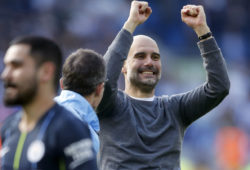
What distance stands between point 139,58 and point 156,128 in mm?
532

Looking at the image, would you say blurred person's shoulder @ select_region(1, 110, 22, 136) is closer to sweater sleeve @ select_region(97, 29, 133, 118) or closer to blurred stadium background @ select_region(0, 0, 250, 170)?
sweater sleeve @ select_region(97, 29, 133, 118)

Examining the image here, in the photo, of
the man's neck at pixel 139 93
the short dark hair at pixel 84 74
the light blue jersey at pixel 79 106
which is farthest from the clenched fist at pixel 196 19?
the light blue jersey at pixel 79 106

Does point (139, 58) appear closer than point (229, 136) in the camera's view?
Yes

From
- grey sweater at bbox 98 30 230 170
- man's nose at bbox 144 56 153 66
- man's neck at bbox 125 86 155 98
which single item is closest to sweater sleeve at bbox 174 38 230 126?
grey sweater at bbox 98 30 230 170

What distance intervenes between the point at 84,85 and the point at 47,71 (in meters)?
0.43

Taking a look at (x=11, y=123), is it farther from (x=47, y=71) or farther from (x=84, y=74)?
(x=84, y=74)

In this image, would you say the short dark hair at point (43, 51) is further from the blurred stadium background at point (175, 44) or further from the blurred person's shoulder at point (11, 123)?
the blurred stadium background at point (175, 44)

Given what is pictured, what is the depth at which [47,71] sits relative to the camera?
2771 mm

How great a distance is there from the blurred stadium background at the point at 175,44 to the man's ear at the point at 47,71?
9.23m

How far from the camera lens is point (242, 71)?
15.0m

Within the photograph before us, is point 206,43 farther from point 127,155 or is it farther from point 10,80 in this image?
point 10,80

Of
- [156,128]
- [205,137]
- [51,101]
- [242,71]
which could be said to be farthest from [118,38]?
[242,71]

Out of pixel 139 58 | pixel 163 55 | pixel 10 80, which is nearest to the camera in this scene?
pixel 10 80

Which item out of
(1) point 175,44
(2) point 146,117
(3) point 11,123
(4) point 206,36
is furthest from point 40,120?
(1) point 175,44
